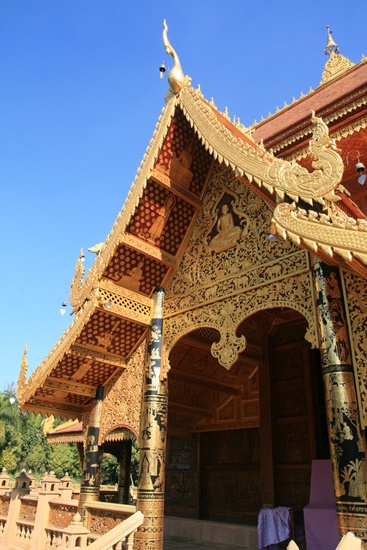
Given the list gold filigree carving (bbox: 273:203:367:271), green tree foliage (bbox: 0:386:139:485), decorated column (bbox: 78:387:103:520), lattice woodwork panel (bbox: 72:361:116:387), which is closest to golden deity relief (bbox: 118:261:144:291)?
lattice woodwork panel (bbox: 72:361:116:387)

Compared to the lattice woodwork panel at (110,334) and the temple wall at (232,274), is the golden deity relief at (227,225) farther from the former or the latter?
the lattice woodwork panel at (110,334)

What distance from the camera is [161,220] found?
19.1 ft

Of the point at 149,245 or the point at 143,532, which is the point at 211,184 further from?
the point at 143,532

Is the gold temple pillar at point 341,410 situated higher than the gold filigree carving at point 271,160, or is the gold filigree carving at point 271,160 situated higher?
the gold filigree carving at point 271,160

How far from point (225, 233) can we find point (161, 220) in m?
0.89

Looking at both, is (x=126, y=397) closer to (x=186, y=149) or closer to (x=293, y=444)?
(x=293, y=444)

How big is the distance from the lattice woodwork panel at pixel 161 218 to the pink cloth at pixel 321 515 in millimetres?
3243

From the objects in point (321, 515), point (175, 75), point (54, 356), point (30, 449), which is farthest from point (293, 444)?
point (30, 449)

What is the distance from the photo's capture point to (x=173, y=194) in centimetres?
575

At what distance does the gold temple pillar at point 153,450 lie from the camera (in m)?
4.72

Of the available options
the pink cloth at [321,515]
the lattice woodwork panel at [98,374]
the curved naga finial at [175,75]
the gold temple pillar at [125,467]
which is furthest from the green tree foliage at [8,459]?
the curved naga finial at [175,75]

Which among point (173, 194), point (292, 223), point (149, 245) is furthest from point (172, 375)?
point (292, 223)

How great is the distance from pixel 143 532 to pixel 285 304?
108 inches

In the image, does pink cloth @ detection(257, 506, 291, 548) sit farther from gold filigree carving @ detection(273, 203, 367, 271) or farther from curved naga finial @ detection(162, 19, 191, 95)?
curved naga finial @ detection(162, 19, 191, 95)
